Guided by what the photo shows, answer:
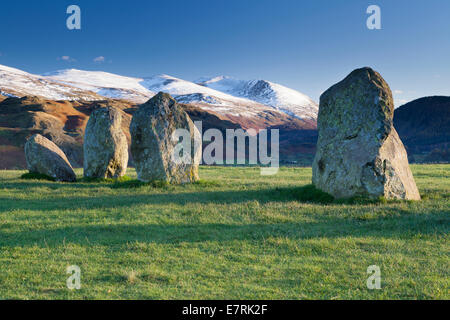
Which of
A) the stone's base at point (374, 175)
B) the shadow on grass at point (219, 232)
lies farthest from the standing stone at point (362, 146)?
the shadow on grass at point (219, 232)

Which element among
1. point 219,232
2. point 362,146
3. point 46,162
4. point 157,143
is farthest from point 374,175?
point 46,162

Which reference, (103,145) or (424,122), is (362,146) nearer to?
(103,145)

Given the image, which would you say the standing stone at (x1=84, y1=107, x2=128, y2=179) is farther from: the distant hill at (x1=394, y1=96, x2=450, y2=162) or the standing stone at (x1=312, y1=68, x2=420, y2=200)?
the distant hill at (x1=394, y1=96, x2=450, y2=162)

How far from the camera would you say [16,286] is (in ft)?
20.8

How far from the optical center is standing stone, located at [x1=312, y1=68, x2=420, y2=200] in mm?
13805

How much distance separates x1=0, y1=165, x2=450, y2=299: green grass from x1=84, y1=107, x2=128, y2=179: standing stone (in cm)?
597

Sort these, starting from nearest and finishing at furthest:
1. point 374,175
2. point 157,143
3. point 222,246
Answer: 1. point 222,246
2. point 374,175
3. point 157,143

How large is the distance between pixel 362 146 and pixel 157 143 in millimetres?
10204

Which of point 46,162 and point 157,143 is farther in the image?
point 46,162

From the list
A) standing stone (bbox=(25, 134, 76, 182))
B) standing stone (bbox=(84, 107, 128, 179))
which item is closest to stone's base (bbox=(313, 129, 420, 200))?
standing stone (bbox=(84, 107, 128, 179))

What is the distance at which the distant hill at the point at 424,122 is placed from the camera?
104 meters

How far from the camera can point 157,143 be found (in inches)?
741
